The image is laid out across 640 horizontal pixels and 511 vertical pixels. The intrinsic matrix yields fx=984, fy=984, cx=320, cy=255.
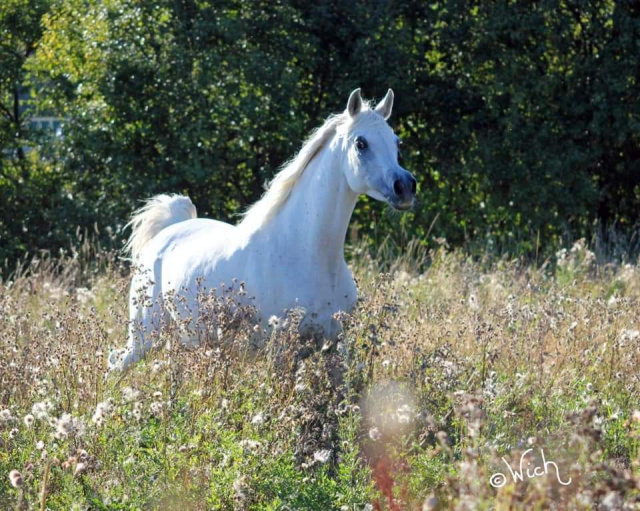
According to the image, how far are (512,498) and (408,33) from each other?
10.1 m

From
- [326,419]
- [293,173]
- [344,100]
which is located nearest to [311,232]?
[293,173]

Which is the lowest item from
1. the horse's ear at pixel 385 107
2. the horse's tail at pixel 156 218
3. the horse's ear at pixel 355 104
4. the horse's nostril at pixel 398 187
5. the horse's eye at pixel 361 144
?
the horse's tail at pixel 156 218

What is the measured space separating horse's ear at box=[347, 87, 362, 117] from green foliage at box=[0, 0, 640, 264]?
572 cm

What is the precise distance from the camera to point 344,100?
1240cm

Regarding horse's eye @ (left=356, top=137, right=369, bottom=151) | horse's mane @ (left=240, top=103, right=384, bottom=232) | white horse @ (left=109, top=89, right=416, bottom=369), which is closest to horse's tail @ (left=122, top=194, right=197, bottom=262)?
white horse @ (left=109, top=89, right=416, bottom=369)

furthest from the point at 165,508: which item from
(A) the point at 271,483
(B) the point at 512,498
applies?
(B) the point at 512,498

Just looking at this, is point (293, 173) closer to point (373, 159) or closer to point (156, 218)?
point (373, 159)

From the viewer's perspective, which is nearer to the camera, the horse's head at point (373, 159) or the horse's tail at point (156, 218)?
the horse's head at point (373, 159)

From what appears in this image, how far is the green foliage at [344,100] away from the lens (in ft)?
Result: 38.3

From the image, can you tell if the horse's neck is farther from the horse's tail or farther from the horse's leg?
the horse's tail

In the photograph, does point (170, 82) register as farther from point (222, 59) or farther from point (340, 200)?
point (340, 200)

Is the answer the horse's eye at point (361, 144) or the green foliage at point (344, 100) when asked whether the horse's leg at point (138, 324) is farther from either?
the green foliage at point (344, 100)

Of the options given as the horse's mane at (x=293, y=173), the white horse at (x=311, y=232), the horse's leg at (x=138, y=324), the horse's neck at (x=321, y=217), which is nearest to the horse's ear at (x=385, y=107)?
the white horse at (x=311, y=232)

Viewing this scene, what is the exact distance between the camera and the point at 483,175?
1248 cm
